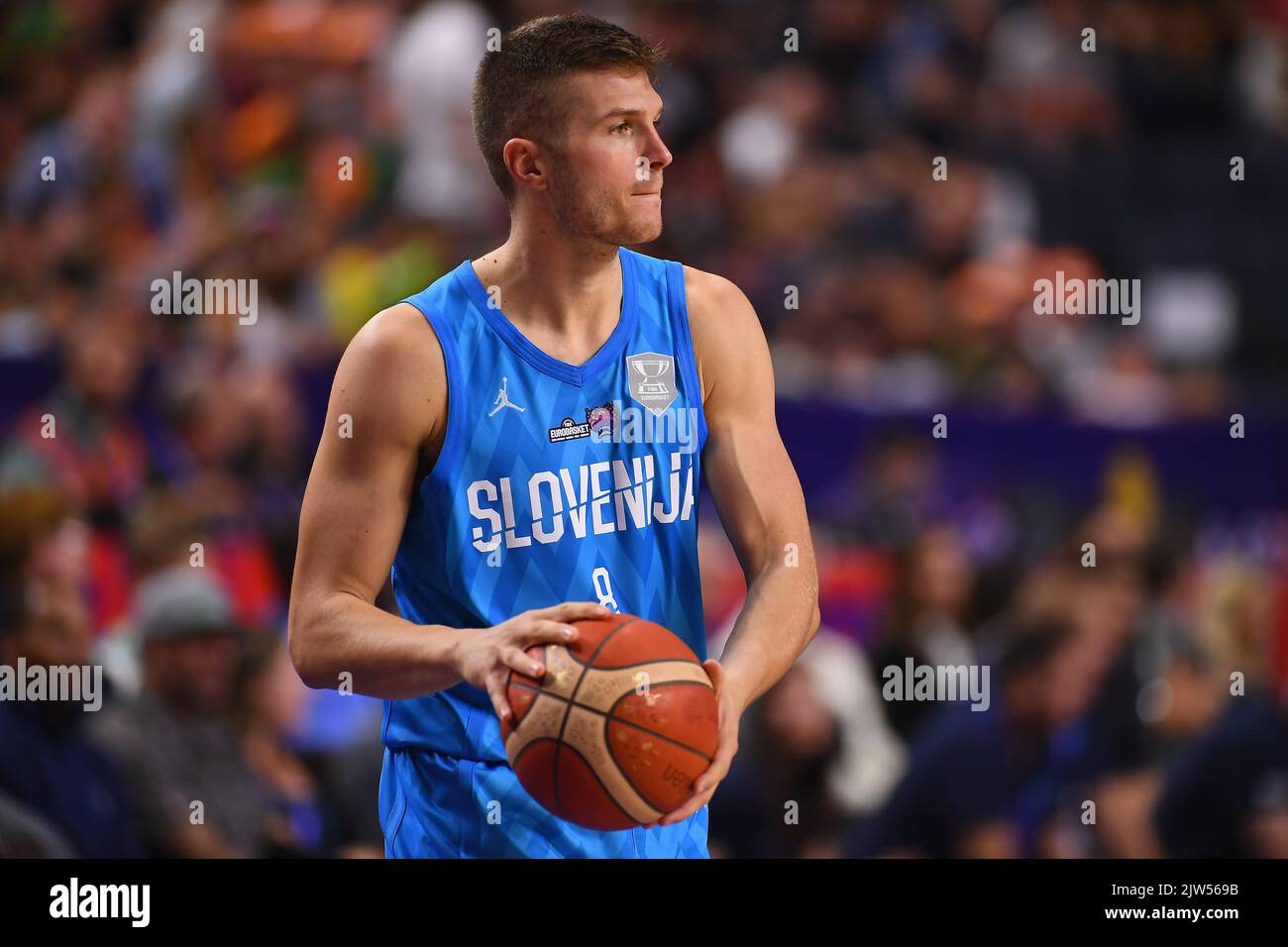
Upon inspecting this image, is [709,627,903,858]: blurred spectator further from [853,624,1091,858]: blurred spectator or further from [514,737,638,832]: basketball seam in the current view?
[514,737,638,832]: basketball seam

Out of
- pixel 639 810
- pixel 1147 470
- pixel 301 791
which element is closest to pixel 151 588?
pixel 301 791

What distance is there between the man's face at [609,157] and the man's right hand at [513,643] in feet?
2.71

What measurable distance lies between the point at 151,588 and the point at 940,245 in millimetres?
6032

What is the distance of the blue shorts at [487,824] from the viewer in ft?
11.7

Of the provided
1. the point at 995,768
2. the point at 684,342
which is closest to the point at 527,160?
the point at 684,342

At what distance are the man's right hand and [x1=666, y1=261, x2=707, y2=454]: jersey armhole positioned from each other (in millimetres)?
640

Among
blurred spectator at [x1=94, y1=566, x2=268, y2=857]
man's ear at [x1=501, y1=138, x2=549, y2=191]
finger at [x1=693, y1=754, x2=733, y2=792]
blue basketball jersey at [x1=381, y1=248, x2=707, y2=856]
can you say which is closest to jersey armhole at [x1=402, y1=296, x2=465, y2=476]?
blue basketball jersey at [x1=381, y1=248, x2=707, y2=856]

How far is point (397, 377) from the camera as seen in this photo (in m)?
3.48

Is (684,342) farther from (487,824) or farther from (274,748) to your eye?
(274,748)

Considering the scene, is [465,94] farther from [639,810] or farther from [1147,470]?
[639,810]

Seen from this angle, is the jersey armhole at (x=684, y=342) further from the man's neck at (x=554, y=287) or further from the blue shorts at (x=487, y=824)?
the blue shorts at (x=487, y=824)

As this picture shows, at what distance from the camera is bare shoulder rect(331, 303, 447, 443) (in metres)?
3.46

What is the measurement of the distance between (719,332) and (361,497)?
2.70 feet

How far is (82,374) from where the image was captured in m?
7.15
